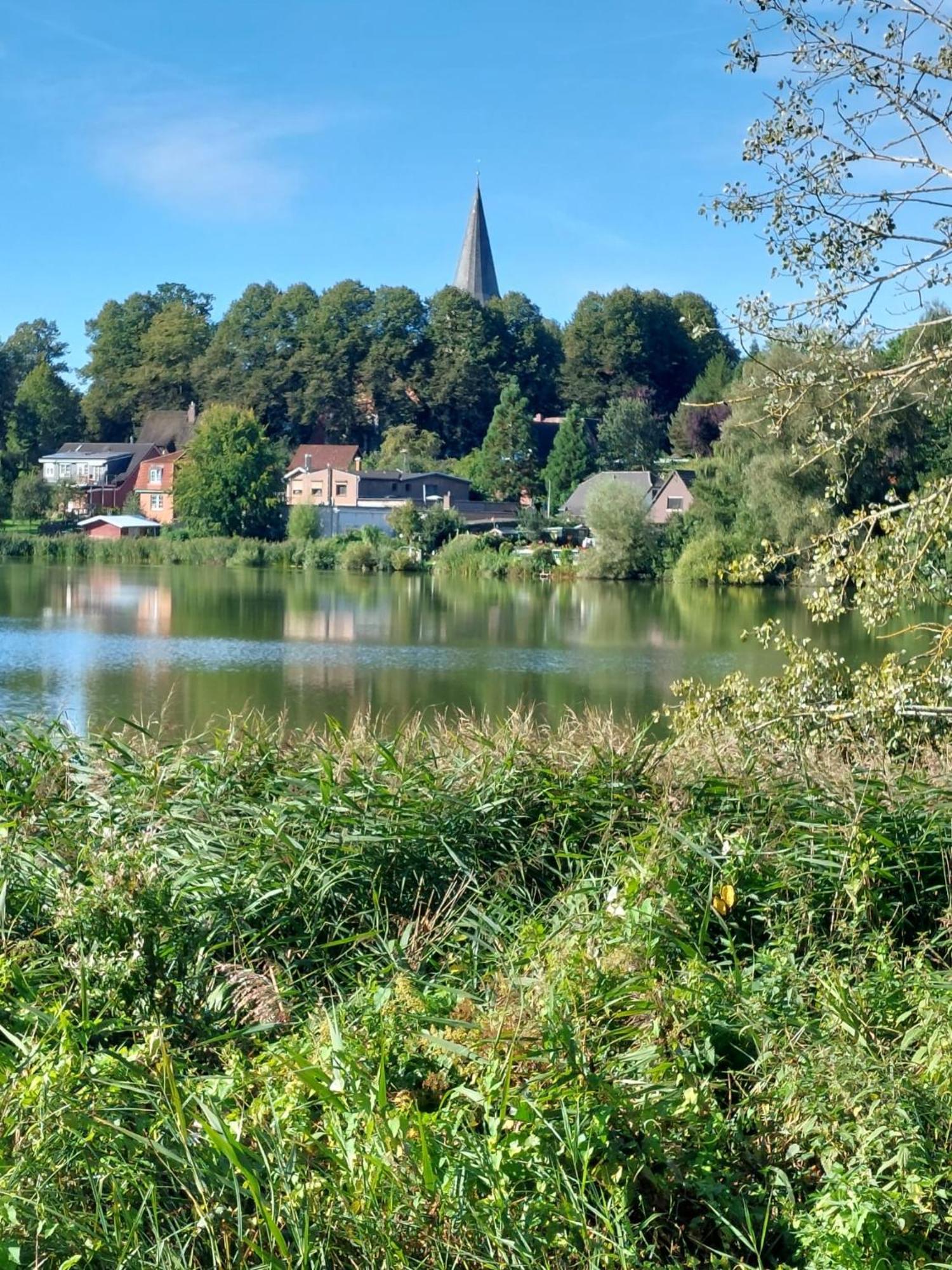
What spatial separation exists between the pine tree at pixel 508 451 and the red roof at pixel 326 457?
9714 millimetres

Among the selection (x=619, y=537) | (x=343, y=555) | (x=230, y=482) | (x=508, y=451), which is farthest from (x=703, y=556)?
(x=508, y=451)

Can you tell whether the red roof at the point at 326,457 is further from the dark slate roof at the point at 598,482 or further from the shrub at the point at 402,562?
the shrub at the point at 402,562

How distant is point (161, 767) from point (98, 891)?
1.84 metres

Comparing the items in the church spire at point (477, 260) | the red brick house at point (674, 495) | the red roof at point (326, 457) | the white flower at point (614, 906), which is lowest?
the white flower at point (614, 906)

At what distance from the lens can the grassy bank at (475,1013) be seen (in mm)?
2822

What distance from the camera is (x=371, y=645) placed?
28453 millimetres

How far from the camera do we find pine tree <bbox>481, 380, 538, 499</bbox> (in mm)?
80750

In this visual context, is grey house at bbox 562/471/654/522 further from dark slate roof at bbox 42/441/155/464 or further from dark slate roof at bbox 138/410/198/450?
dark slate roof at bbox 42/441/155/464

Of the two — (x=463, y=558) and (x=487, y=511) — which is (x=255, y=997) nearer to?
(x=463, y=558)

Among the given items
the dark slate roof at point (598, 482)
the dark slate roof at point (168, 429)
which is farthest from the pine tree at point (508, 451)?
the dark slate roof at point (168, 429)

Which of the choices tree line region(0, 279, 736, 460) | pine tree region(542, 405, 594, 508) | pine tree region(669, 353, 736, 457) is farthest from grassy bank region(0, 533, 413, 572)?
tree line region(0, 279, 736, 460)

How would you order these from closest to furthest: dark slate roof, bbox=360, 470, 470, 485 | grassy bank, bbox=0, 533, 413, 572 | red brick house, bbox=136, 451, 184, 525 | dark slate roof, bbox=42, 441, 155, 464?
grassy bank, bbox=0, 533, 413, 572 → dark slate roof, bbox=360, 470, 470, 485 → red brick house, bbox=136, 451, 184, 525 → dark slate roof, bbox=42, 441, 155, 464

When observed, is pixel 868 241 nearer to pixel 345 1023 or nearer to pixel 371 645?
pixel 345 1023

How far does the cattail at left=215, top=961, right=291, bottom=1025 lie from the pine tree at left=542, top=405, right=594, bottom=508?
73.5 m
